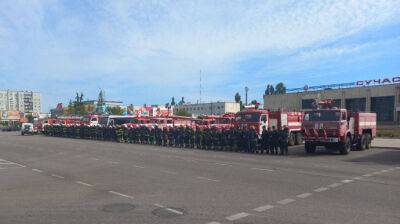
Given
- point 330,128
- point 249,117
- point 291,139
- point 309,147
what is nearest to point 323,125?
point 330,128

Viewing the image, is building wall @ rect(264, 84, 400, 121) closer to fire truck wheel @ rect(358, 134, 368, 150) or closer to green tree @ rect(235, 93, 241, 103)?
fire truck wheel @ rect(358, 134, 368, 150)

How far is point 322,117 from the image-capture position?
21047 mm

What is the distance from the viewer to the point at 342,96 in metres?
72.5

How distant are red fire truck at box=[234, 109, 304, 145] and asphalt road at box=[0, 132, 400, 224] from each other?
29.8 feet

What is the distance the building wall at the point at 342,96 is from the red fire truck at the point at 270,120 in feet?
99.2

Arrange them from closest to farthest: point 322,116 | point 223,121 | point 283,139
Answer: point 322,116 < point 283,139 < point 223,121

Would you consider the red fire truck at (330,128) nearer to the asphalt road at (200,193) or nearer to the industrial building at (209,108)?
the asphalt road at (200,193)

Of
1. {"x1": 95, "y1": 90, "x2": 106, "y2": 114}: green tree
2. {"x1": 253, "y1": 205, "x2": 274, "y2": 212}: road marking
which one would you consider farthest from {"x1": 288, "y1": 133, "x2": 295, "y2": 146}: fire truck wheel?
{"x1": 95, "y1": 90, "x2": 106, "y2": 114}: green tree

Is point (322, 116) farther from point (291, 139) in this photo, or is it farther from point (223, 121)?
point (223, 121)

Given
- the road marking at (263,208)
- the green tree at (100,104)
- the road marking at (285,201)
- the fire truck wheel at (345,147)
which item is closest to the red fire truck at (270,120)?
the fire truck wheel at (345,147)

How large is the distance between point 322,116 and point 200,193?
12.6m

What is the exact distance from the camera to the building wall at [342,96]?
6644 centimetres

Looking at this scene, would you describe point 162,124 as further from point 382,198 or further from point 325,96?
point 325,96

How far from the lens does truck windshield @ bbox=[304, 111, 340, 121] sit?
819 inches
